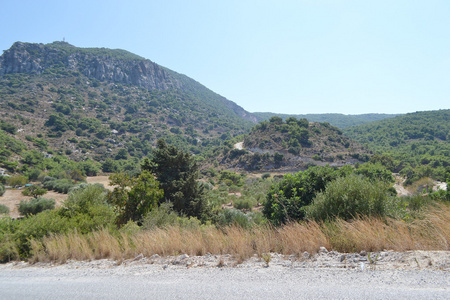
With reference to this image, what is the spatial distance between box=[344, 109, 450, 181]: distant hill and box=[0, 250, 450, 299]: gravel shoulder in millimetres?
43113

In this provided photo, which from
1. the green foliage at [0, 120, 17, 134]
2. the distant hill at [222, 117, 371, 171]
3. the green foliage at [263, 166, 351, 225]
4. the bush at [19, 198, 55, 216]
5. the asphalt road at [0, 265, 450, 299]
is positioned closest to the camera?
the asphalt road at [0, 265, 450, 299]

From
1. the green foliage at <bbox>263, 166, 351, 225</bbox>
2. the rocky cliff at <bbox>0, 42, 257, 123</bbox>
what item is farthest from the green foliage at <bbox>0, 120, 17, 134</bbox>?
the green foliage at <bbox>263, 166, 351, 225</bbox>

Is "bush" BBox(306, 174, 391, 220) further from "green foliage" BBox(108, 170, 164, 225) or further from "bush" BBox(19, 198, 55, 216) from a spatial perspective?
"bush" BBox(19, 198, 55, 216)

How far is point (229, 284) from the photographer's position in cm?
340

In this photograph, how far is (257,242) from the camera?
472 cm

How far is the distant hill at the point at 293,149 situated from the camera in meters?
56.0

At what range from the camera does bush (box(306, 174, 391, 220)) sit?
5.45 metres

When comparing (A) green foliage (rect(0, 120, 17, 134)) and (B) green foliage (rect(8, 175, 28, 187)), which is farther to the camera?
(A) green foliage (rect(0, 120, 17, 134))

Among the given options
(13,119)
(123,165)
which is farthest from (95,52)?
(123,165)

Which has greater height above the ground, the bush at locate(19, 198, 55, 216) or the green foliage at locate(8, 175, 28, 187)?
the bush at locate(19, 198, 55, 216)

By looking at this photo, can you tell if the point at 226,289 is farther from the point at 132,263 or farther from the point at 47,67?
the point at 47,67

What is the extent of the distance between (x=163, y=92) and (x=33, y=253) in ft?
439

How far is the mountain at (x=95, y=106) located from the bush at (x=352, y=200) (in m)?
61.9

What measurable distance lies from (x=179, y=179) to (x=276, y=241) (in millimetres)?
10970
